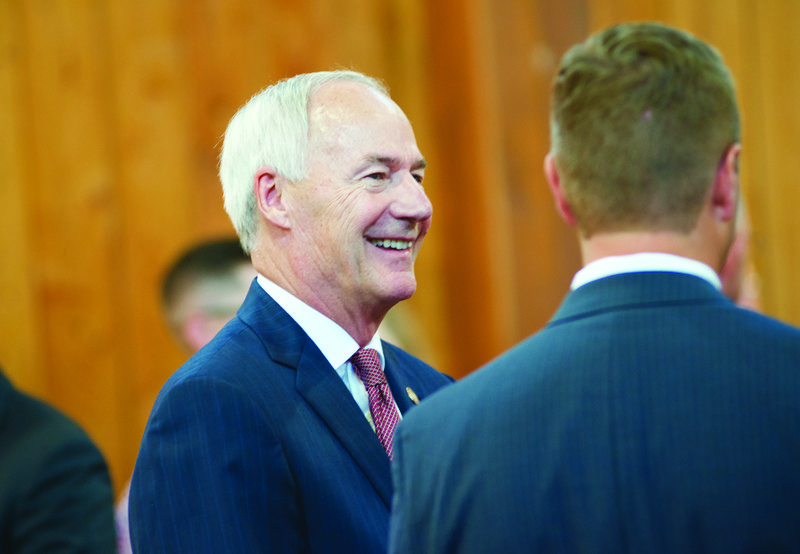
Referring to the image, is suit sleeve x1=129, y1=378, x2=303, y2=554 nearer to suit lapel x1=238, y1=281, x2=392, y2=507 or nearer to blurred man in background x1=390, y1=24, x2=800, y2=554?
suit lapel x1=238, y1=281, x2=392, y2=507

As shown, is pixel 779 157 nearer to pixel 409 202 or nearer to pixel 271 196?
pixel 409 202

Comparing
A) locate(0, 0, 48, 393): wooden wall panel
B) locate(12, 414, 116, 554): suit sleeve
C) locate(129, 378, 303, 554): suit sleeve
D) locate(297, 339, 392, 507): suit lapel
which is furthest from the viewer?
locate(0, 0, 48, 393): wooden wall panel

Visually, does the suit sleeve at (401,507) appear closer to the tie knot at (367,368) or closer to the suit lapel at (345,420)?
the suit lapel at (345,420)

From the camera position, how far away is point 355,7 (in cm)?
390

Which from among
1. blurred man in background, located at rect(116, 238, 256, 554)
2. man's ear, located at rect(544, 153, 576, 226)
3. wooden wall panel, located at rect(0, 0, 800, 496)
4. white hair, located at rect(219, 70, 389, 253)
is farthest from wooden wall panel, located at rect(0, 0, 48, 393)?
man's ear, located at rect(544, 153, 576, 226)

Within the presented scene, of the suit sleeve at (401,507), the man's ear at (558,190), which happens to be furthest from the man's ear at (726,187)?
the suit sleeve at (401,507)

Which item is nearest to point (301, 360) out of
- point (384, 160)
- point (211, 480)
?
point (211, 480)

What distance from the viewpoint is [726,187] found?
1097 millimetres

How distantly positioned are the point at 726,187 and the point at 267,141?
0.84 m

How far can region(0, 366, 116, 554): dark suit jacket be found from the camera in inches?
76.0

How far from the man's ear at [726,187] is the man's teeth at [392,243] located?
26.9 inches

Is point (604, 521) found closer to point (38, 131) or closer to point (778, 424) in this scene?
point (778, 424)

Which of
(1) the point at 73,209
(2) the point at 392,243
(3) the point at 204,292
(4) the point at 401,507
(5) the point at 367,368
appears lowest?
(4) the point at 401,507

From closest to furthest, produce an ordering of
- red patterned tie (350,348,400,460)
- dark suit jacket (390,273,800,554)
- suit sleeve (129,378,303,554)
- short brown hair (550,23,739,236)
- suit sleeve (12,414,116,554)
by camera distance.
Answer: dark suit jacket (390,273,800,554) < short brown hair (550,23,739,236) < suit sleeve (129,378,303,554) < red patterned tie (350,348,400,460) < suit sleeve (12,414,116,554)
